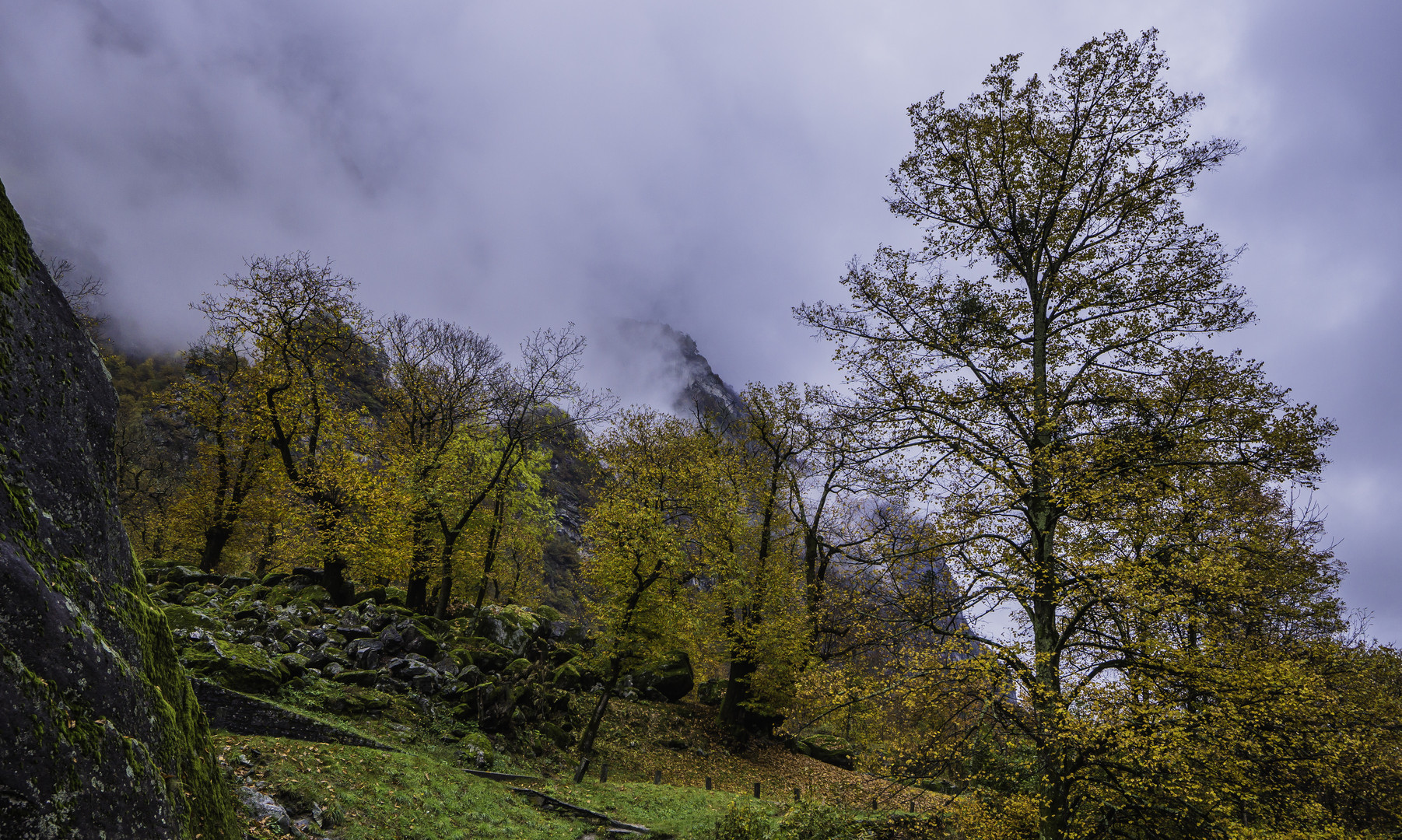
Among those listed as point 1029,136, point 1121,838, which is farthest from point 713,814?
point 1029,136

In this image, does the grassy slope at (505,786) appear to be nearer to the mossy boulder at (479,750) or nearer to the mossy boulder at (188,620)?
the mossy boulder at (479,750)

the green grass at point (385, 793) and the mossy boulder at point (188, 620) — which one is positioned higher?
the mossy boulder at point (188, 620)

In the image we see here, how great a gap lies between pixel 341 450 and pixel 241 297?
6.51 m

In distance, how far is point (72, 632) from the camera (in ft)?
9.84

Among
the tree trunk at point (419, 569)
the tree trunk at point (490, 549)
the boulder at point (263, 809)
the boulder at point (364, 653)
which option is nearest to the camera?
the boulder at point (263, 809)

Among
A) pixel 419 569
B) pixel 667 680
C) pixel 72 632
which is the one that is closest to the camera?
pixel 72 632

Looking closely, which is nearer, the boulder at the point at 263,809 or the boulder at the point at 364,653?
the boulder at the point at 263,809

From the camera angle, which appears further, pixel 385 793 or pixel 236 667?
pixel 236 667

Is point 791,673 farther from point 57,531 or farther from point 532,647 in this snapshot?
point 57,531

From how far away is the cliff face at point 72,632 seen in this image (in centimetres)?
260

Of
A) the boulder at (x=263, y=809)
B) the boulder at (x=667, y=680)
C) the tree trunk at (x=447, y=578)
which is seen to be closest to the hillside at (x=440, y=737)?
the boulder at (x=263, y=809)

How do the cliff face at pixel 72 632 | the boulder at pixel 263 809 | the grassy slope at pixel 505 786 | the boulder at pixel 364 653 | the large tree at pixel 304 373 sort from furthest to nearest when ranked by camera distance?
1. the large tree at pixel 304 373
2. the boulder at pixel 364 653
3. the grassy slope at pixel 505 786
4. the boulder at pixel 263 809
5. the cliff face at pixel 72 632

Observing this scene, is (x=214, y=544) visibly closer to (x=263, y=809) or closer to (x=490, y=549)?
(x=490, y=549)

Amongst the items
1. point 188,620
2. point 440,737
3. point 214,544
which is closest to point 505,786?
point 440,737
